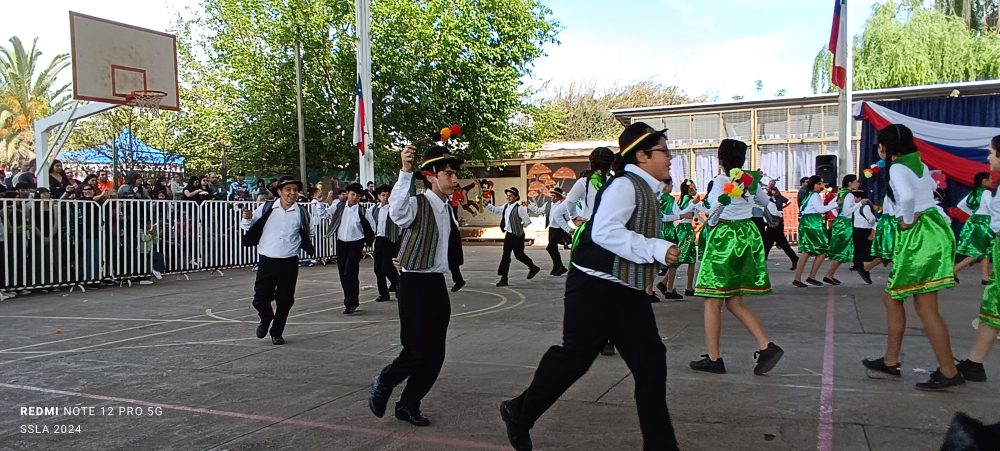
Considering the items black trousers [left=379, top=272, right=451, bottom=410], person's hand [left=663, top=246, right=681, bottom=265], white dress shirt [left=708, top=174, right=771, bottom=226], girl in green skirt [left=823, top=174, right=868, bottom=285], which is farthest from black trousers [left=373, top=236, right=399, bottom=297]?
person's hand [left=663, top=246, right=681, bottom=265]

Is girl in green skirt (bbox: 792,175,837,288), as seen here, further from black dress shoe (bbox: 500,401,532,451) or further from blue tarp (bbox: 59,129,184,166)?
blue tarp (bbox: 59,129,184,166)

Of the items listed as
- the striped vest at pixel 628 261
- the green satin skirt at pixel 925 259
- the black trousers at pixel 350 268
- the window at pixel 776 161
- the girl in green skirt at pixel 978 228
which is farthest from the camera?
the window at pixel 776 161

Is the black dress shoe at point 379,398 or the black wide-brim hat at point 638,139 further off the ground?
the black wide-brim hat at point 638,139

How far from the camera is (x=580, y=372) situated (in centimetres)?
365

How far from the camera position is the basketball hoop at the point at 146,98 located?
1590 centimetres

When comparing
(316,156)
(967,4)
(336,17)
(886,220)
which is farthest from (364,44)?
(967,4)

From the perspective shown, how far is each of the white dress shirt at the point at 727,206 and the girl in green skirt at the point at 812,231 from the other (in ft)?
20.2

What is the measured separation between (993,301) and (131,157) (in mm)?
16945

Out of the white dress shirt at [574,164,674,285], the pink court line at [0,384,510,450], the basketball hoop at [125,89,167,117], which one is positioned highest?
the basketball hoop at [125,89,167,117]

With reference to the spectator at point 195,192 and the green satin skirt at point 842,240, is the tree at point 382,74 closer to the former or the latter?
the spectator at point 195,192

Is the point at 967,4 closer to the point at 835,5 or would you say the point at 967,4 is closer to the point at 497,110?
the point at 835,5

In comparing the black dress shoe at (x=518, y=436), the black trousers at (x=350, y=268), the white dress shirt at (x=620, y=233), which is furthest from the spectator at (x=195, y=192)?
the white dress shirt at (x=620, y=233)

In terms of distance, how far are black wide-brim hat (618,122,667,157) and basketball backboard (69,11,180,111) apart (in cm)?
1457

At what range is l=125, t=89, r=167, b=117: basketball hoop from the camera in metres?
15.9
